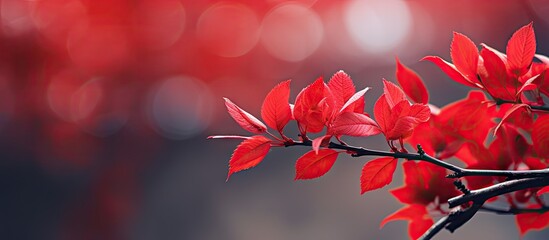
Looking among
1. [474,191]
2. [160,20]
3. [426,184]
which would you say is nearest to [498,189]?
[474,191]

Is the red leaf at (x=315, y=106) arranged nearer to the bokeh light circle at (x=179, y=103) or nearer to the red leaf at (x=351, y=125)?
the red leaf at (x=351, y=125)

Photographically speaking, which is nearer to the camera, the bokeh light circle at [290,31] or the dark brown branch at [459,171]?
the dark brown branch at [459,171]

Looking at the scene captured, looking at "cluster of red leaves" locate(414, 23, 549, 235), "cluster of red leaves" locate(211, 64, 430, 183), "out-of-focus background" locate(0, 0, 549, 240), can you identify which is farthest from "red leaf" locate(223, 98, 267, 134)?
"out-of-focus background" locate(0, 0, 549, 240)

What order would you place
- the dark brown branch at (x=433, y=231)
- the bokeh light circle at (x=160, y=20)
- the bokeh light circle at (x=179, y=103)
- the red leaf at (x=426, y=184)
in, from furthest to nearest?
the bokeh light circle at (x=179, y=103) → the bokeh light circle at (x=160, y=20) → the red leaf at (x=426, y=184) → the dark brown branch at (x=433, y=231)

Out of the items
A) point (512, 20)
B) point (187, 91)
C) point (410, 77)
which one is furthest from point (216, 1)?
point (410, 77)

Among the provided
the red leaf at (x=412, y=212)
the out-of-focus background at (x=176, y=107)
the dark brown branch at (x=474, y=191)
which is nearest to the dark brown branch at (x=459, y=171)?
the dark brown branch at (x=474, y=191)
